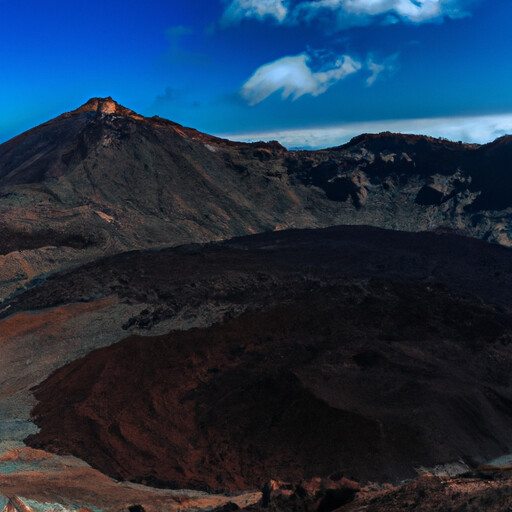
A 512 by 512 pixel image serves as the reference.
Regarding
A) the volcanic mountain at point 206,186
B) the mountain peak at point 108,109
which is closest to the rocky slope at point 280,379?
the volcanic mountain at point 206,186

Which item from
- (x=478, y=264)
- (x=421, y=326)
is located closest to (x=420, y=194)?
(x=478, y=264)

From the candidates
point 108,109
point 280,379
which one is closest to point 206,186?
point 108,109

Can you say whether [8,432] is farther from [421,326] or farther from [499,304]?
[499,304]

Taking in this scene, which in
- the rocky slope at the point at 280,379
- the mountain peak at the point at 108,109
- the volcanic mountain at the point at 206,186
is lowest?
the rocky slope at the point at 280,379

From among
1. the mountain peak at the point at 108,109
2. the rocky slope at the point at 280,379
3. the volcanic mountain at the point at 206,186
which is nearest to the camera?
the rocky slope at the point at 280,379

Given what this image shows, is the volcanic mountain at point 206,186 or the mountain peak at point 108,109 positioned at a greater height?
the mountain peak at point 108,109

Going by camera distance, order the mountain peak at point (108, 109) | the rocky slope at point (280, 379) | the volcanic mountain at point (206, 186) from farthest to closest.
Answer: the mountain peak at point (108, 109) < the volcanic mountain at point (206, 186) < the rocky slope at point (280, 379)

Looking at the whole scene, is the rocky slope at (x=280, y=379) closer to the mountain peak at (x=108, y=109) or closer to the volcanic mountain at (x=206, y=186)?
the volcanic mountain at (x=206, y=186)

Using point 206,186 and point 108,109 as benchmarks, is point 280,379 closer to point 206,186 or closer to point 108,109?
point 206,186

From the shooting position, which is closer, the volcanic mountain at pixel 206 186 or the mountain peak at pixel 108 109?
the volcanic mountain at pixel 206 186
